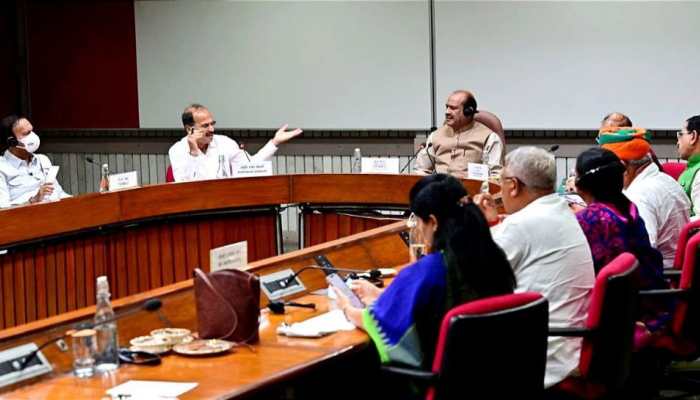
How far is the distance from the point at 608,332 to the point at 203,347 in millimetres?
1227

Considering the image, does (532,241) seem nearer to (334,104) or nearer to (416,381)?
(416,381)

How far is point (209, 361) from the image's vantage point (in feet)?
9.69

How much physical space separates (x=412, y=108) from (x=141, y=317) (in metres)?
5.49

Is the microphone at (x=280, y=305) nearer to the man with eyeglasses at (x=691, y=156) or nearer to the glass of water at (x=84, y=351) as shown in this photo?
the glass of water at (x=84, y=351)

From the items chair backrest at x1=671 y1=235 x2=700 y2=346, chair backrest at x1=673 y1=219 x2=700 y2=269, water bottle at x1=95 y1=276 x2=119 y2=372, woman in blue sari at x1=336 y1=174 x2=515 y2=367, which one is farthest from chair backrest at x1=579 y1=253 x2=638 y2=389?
water bottle at x1=95 y1=276 x2=119 y2=372

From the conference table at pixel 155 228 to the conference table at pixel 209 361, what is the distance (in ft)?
5.81

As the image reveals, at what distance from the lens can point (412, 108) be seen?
856cm

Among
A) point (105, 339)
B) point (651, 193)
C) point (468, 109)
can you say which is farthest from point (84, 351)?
A: point (468, 109)

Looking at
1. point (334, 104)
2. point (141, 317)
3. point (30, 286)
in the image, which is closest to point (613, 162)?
point (141, 317)

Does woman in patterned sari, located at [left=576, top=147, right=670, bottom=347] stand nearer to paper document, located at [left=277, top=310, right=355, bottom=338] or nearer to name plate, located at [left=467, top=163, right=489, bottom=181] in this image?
paper document, located at [left=277, top=310, right=355, bottom=338]

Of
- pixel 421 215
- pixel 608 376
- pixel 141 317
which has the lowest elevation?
pixel 608 376

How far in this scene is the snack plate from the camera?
118 inches

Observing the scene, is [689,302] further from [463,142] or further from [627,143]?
[463,142]

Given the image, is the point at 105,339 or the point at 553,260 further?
the point at 553,260
